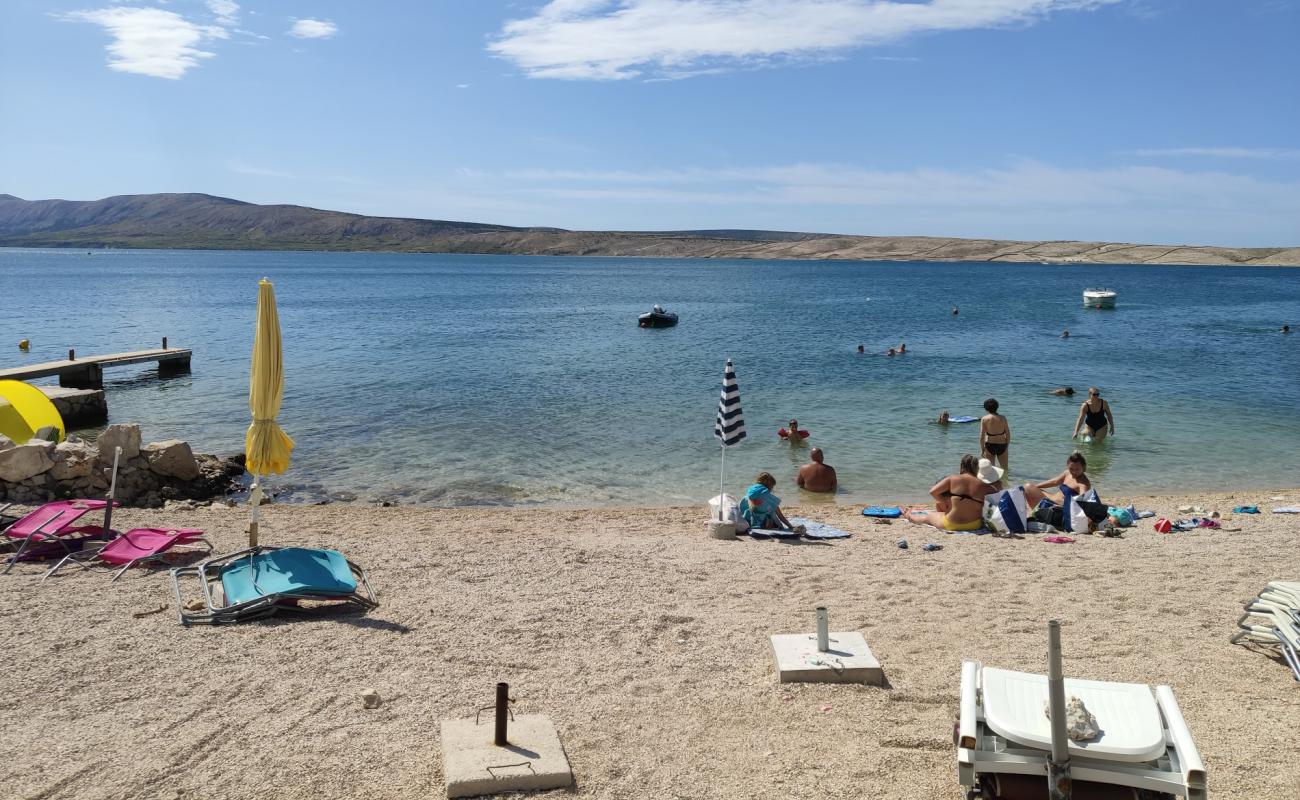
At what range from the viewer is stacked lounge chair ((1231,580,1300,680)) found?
6.84 metres

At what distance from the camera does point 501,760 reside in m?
5.55

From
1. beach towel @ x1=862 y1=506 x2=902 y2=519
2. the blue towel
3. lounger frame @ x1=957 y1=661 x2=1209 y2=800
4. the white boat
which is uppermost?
the white boat

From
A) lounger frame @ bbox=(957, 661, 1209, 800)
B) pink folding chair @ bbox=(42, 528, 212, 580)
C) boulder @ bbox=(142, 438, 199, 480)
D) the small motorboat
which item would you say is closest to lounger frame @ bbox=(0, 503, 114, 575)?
pink folding chair @ bbox=(42, 528, 212, 580)

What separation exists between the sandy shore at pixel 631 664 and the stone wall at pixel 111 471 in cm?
447

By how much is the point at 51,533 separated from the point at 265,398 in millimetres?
3055

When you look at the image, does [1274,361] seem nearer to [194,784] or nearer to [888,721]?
[888,721]

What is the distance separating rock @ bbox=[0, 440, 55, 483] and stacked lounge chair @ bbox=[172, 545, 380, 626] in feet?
20.2

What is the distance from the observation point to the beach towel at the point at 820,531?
1200cm

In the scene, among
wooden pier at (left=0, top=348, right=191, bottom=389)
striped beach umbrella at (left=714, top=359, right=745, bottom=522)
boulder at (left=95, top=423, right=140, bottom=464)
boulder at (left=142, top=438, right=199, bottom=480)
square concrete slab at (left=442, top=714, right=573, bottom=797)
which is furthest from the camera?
wooden pier at (left=0, top=348, right=191, bottom=389)

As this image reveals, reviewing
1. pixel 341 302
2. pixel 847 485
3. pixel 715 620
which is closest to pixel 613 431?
pixel 847 485

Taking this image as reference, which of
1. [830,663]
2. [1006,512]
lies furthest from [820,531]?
[830,663]

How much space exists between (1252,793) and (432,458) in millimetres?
16338

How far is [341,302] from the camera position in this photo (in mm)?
78750

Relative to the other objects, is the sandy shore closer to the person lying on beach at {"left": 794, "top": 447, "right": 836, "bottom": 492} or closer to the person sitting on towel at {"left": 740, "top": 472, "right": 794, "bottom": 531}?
the person sitting on towel at {"left": 740, "top": 472, "right": 794, "bottom": 531}
